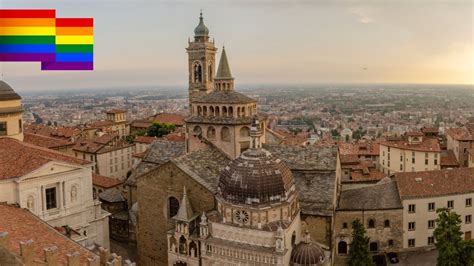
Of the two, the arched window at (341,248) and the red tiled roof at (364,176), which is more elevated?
the red tiled roof at (364,176)

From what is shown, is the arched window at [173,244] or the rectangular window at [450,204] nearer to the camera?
the arched window at [173,244]

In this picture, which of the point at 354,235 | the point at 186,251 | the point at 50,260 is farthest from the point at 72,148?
the point at 50,260

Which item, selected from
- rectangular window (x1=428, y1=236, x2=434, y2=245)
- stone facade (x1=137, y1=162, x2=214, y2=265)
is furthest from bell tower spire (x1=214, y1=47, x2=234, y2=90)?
rectangular window (x1=428, y1=236, x2=434, y2=245)

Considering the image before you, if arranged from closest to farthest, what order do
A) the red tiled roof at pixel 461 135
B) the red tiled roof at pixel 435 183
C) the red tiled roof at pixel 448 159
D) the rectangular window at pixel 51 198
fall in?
the rectangular window at pixel 51 198, the red tiled roof at pixel 435 183, the red tiled roof at pixel 448 159, the red tiled roof at pixel 461 135

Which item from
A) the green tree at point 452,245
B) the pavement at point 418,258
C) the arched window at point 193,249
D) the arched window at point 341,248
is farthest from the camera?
the arched window at point 341,248

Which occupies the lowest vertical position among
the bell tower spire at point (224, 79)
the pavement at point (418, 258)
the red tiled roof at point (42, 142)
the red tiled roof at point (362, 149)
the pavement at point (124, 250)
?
the pavement at point (418, 258)

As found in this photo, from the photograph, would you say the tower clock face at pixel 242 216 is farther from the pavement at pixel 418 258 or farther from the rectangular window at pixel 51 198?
the pavement at pixel 418 258

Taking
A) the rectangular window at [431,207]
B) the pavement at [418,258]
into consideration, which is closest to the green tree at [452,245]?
the pavement at [418,258]
